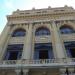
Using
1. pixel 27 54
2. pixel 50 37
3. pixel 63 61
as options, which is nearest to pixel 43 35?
pixel 50 37

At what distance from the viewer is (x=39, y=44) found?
50.3ft

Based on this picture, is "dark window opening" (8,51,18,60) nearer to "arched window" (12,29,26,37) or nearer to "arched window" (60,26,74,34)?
"arched window" (12,29,26,37)

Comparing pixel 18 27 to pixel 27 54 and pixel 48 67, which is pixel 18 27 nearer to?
pixel 27 54

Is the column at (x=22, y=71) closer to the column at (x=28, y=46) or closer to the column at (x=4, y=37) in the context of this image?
the column at (x=28, y=46)

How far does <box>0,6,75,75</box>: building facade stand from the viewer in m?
11.3

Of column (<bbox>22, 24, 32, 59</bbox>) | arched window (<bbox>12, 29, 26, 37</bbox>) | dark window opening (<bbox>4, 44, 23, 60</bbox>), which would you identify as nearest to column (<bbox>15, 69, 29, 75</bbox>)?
column (<bbox>22, 24, 32, 59</bbox>)

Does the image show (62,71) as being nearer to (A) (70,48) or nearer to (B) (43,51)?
(B) (43,51)

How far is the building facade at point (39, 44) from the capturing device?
445 inches

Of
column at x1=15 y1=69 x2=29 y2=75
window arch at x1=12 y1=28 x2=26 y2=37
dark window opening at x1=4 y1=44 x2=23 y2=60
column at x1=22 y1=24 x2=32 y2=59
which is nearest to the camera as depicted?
column at x1=15 y1=69 x2=29 y2=75

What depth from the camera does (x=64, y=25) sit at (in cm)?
1830

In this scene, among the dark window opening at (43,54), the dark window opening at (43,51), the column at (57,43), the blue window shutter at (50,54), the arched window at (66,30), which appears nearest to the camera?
the column at (57,43)

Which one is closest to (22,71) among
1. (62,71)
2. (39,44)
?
(62,71)

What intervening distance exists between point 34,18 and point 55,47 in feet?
21.9

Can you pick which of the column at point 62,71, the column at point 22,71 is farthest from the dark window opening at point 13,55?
the column at point 62,71
